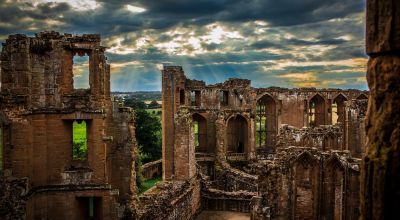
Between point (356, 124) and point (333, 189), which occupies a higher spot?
point (356, 124)

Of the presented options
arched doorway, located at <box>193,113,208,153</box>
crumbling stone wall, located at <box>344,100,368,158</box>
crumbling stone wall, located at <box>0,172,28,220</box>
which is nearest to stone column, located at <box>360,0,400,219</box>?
crumbling stone wall, located at <box>0,172,28,220</box>

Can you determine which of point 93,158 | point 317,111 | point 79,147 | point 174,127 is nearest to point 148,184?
point 174,127

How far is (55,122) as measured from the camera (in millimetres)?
13906

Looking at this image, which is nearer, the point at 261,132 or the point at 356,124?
the point at 356,124

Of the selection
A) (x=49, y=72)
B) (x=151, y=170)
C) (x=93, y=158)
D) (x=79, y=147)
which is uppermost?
(x=49, y=72)

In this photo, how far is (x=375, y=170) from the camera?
291cm

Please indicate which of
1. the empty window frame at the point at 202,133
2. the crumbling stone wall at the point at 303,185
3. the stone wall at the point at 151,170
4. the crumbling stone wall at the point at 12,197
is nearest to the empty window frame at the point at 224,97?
the empty window frame at the point at 202,133

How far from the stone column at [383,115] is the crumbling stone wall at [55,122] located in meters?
11.9

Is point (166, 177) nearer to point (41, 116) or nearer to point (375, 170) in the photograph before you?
point (41, 116)

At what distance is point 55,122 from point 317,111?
28.1 metres

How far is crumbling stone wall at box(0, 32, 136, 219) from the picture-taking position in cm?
1308

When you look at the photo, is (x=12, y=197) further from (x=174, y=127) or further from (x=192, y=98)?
(x=192, y=98)

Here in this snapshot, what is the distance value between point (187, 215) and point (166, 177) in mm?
7354

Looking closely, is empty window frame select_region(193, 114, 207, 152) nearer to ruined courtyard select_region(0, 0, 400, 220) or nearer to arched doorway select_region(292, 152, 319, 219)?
ruined courtyard select_region(0, 0, 400, 220)
